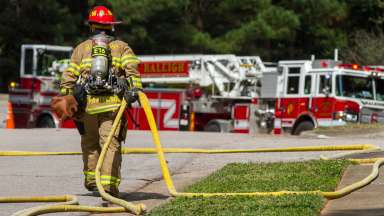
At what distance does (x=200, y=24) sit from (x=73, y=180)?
31.2m

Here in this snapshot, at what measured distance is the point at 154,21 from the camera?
131 feet

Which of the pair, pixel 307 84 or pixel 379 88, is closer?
pixel 379 88

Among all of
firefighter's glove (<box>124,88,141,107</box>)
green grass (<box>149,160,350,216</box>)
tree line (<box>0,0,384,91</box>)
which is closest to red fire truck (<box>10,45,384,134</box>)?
tree line (<box>0,0,384,91</box>)

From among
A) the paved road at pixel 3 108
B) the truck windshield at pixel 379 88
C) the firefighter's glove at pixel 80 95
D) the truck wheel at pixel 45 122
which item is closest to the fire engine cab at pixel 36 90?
the truck wheel at pixel 45 122

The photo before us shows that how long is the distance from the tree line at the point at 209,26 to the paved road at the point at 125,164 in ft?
64.4

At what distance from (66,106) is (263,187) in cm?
207

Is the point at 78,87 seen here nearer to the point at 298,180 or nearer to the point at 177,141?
the point at 298,180

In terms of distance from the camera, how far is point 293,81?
25.8 meters

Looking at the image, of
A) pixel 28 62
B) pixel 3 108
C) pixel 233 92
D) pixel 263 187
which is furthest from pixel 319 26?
pixel 263 187

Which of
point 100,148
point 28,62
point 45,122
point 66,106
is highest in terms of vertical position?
point 28,62

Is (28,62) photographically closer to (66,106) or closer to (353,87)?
(353,87)

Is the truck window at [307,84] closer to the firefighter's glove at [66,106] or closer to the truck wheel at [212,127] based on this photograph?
the truck wheel at [212,127]

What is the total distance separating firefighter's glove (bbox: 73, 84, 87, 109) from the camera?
901cm

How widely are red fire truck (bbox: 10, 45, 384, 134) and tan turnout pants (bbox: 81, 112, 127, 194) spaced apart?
14.4 m
